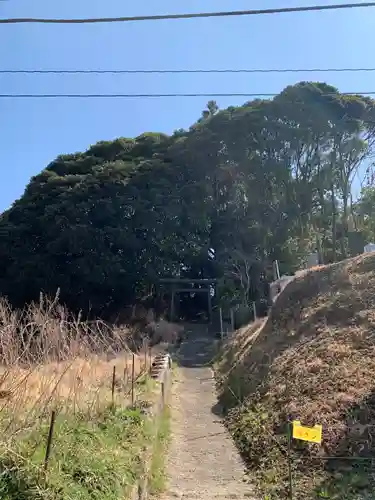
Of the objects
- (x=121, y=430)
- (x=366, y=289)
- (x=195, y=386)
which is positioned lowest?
(x=195, y=386)

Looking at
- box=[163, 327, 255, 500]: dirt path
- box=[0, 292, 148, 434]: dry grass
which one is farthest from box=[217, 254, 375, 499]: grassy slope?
box=[0, 292, 148, 434]: dry grass

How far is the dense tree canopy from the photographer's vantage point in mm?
26125

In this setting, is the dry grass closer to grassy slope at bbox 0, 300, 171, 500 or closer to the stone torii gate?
grassy slope at bbox 0, 300, 171, 500

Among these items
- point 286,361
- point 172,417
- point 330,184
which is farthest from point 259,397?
point 330,184

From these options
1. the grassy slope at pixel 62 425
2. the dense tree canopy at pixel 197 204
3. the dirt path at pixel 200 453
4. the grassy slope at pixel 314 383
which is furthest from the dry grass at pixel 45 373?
the dense tree canopy at pixel 197 204

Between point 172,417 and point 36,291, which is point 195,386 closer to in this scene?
point 172,417

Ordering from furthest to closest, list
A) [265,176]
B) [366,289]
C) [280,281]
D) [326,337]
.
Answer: [265,176] < [280,281] < [366,289] < [326,337]

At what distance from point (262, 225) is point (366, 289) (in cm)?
1764

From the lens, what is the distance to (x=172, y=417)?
32.6 ft

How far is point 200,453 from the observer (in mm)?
7660

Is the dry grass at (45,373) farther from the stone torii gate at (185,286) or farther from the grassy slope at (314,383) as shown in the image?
the stone torii gate at (185,286)

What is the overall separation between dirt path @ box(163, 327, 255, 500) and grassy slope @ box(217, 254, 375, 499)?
27cm

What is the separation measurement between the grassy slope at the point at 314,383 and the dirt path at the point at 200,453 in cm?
27

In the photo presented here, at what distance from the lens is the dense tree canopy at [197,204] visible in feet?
85.7
